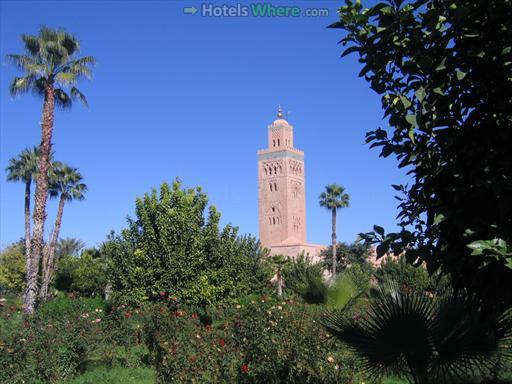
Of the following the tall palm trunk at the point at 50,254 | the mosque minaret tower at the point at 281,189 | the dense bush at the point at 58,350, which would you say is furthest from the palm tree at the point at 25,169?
the mosque minaret tower at the point at 281,189

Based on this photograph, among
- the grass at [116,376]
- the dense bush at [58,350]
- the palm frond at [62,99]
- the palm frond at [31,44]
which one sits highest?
the palm frond at [31,44]

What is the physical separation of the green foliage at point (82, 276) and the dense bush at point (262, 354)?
2332 centimetres

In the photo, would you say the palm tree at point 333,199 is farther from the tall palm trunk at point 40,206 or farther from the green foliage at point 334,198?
the tall palm trunk at point 40,206

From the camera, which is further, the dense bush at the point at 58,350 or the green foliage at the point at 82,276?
the green foliage at the point at 82,276

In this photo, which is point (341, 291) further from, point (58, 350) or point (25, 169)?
point (25, 169)

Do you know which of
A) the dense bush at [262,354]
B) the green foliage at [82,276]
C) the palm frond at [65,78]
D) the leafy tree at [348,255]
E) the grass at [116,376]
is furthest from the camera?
the leafy tree at [348,255]

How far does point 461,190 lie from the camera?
2822mm

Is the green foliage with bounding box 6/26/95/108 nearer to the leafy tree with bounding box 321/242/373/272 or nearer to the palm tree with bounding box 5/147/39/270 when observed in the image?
the palm tree with bounding box 5/147/39/270

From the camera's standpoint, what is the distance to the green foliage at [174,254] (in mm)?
17062

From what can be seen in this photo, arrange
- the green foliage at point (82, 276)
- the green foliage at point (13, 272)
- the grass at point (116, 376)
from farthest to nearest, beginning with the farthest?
1. the green foliage at point (13, 272)
2. the green foliage at point (82, 276)
3. the grass at point (116, 376)

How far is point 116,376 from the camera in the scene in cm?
941

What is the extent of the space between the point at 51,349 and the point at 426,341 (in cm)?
645

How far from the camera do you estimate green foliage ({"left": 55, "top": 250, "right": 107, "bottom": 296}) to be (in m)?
31.8

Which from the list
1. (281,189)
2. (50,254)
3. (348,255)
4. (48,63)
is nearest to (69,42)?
(48,63)
